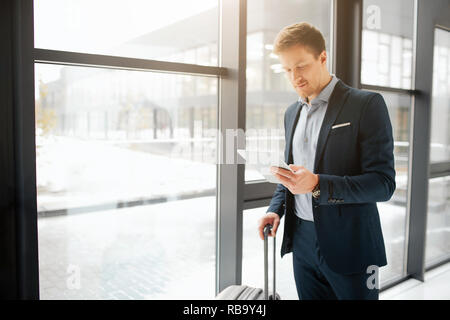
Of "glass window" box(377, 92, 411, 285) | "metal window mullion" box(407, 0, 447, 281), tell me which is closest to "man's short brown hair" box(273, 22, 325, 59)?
"glass window" box(377, 92, 411, 285)

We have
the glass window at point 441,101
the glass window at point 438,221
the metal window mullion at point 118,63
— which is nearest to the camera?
the metal window mullion at point 118,63

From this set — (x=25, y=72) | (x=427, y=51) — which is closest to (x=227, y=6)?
(x=25, y=72)

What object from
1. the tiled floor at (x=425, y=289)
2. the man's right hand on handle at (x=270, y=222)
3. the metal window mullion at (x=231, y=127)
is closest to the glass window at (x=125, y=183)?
the metal window mullion at (x=231, y=127)

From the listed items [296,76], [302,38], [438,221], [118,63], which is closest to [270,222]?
[296,76]

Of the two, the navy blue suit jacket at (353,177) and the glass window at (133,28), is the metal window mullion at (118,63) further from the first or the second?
the navy blue suit jacket at (353,177)

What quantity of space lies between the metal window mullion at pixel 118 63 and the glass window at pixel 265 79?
0.27m

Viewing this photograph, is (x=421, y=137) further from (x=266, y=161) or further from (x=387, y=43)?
(x=266, y=161)

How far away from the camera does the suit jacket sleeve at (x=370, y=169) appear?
53.4 inches

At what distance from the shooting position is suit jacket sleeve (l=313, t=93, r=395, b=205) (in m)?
1.36

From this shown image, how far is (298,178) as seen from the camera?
1340 mm

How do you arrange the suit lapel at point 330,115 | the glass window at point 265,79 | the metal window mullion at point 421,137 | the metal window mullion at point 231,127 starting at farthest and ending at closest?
the metal window mullion at point 421,137 → the glass window at point 265,79 → the metal window mullion at point 231,127 → the suit lapel at point 330,115

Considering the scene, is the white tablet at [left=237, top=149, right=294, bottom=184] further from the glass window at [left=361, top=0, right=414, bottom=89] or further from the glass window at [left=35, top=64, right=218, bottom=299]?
the glass window at [left=361, top=0, right=414, bottom=89]

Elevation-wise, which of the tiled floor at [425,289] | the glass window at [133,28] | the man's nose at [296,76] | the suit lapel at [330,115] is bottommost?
the tiled floor at [425,289]

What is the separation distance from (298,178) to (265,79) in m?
1.19
